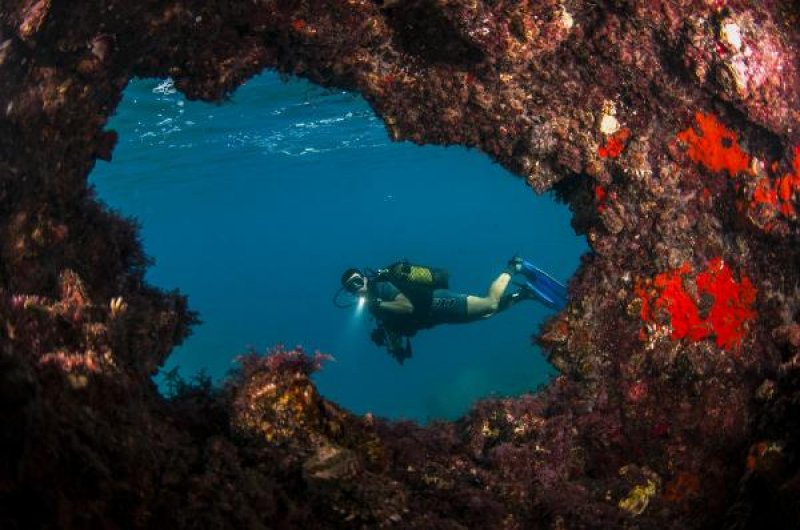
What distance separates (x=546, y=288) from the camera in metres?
12.4

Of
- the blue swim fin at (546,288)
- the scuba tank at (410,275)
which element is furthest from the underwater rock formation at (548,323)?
the blue swim fin at (546,288)

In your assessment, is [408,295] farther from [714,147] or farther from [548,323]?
[714,147]

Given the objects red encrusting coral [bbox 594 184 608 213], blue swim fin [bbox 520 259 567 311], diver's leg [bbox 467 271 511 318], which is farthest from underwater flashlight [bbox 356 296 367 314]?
red encrusting coral [bbox 594 184 608 213]

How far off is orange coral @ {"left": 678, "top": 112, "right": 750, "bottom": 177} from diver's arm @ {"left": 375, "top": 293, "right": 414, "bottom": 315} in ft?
23.9

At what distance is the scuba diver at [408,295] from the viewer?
462 inches

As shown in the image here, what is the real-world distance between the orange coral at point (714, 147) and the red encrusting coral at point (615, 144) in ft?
1.80

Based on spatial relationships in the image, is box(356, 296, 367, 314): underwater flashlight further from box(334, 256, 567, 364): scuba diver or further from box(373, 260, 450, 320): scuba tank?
box(373, 260, 450, 320): scuba tank

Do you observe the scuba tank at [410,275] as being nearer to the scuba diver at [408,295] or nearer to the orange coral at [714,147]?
the scuba diver at [408,295]

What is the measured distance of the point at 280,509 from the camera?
3051 mm

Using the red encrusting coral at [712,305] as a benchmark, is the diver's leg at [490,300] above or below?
above

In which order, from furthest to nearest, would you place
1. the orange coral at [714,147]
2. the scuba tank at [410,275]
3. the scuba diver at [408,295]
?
the scuba tank at [410,275]
the scuba diver at [408,295]
the orange coral at [714,147]

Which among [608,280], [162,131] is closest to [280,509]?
[608,280]

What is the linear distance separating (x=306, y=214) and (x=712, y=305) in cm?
6876

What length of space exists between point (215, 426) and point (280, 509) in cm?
114
